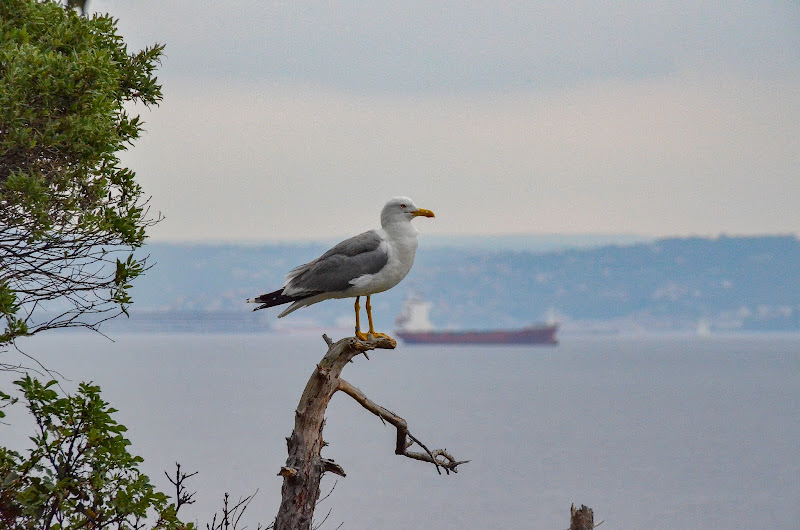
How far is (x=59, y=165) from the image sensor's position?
6.55 meters

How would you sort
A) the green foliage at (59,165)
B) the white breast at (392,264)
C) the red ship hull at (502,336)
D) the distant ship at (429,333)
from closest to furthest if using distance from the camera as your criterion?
the green foliage at (59,165)
the white breast at (392,264)
the distant ship at (429,333)
the red ship hull at (502,336)

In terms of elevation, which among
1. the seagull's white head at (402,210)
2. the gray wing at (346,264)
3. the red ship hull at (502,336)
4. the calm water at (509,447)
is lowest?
the calm water at (509,447)

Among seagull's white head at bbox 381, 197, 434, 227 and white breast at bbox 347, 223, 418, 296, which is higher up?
seagull's white head at bbox 381, 197, 434, 227

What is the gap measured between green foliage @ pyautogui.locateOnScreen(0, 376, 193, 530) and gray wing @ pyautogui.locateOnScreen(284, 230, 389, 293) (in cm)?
243

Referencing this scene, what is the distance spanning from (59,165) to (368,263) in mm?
3016

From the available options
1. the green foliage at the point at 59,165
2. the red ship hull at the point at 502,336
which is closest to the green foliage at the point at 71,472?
the green foliage at the point at 59,165

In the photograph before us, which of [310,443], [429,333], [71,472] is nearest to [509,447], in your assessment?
[310,443]

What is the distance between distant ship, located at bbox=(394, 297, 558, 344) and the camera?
140875 millimetres

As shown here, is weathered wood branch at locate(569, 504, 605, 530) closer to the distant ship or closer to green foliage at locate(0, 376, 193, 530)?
green foliage at locate(0, 376, 193, 530)

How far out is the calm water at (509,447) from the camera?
40.0 m

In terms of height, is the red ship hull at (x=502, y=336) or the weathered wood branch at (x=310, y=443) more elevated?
the red ship hull at (x=502, y=336)

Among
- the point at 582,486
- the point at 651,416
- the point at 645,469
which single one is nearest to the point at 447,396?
the point at 651,416

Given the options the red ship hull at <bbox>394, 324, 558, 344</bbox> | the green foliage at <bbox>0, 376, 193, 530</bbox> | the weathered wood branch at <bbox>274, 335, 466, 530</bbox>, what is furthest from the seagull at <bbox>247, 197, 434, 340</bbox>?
the red ship hull at <bbox>394, 324, 558, 344</bbox>

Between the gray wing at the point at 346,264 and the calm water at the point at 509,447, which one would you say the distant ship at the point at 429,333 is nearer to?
the calm water at the point at 509,447
